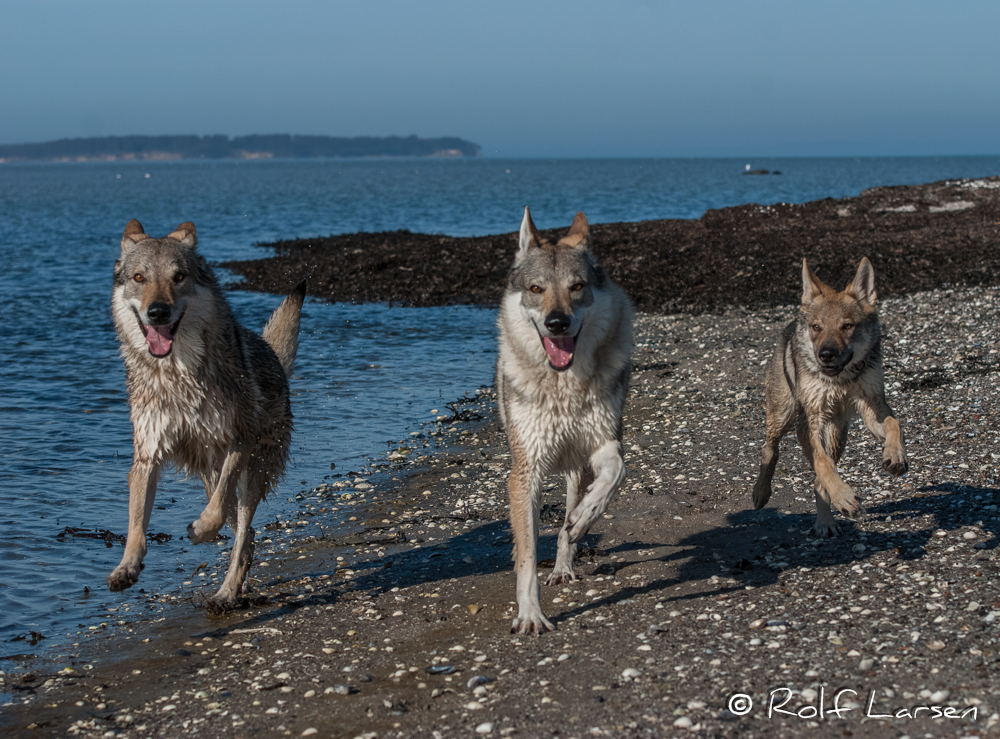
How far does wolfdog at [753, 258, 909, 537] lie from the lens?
6.33 meters

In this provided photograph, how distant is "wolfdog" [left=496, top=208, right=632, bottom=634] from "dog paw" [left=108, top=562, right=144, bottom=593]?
2355mm

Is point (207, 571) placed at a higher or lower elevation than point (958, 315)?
lower

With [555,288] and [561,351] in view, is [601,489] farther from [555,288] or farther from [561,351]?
[555,288]

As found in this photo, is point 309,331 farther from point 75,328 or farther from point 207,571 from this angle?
point 207,571

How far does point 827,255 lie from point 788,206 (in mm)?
9513

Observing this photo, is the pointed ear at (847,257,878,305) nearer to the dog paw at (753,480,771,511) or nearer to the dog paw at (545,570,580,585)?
the dog paw at (753,480,771,511)

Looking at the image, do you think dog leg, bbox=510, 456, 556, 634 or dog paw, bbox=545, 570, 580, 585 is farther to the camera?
dog paw, bbox=545, 570, 580, 585

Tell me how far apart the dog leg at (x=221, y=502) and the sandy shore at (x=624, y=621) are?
686 millimetres

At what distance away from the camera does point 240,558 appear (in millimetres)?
6387

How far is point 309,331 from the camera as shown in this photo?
17.4m

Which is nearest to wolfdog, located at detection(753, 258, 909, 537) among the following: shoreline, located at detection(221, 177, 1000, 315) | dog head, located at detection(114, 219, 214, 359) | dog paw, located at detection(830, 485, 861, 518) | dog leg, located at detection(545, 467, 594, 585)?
dog paw, located at detection(830, 485, 861, 518)

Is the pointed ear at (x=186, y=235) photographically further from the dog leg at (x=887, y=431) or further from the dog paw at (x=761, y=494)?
the dog leg at (x=887, y=431)

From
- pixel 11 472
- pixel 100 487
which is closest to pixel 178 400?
pixel 100 487

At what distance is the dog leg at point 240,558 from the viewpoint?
20.4 feet
